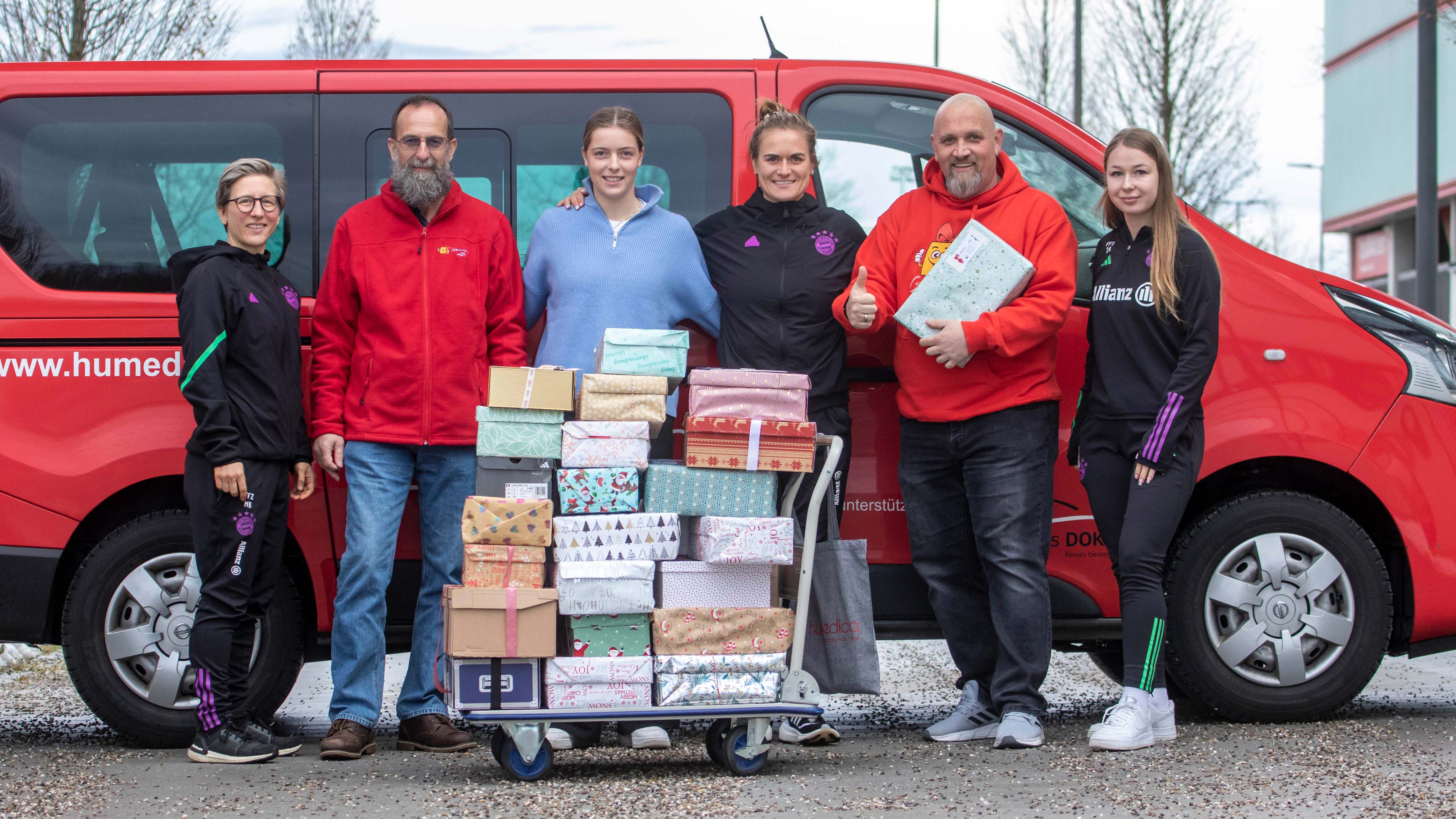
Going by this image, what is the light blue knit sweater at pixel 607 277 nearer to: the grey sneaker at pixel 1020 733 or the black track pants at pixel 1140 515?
the black track pants at pixel 1140 515

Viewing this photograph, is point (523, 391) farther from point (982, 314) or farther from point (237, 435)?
point (982, 314)

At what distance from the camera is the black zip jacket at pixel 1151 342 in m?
4.05

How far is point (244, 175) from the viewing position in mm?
4094

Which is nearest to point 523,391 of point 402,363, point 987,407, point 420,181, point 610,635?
point 402,363

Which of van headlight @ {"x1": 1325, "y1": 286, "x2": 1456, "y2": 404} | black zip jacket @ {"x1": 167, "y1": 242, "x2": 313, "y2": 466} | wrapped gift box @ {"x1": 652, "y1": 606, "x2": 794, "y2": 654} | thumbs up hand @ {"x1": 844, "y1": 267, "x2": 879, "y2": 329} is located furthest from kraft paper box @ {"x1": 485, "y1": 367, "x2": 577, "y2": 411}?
van headlight @ {"x1": 1325, "y1": 286, "x2": 1456, "y2": 404}

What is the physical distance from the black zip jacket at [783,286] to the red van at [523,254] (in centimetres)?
25

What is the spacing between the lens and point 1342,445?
4402 millimetres

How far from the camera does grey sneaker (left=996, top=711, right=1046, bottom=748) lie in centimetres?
420

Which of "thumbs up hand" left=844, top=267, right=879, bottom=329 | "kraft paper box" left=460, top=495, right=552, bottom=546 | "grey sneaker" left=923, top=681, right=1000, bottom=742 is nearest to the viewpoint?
"kraft paper box" left=460, top=495, right=552, bottom=546

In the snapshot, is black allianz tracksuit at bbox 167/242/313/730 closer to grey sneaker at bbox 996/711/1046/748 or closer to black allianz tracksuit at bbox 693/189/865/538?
black allianz tracksuit at bbox 693/189/865/538

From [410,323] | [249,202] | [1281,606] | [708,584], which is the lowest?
[1281,606]

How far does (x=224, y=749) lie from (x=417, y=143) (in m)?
1.96

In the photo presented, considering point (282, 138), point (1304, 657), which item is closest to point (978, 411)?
point (1304, 657)

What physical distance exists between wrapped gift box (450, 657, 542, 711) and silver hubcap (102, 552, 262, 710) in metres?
0.90
